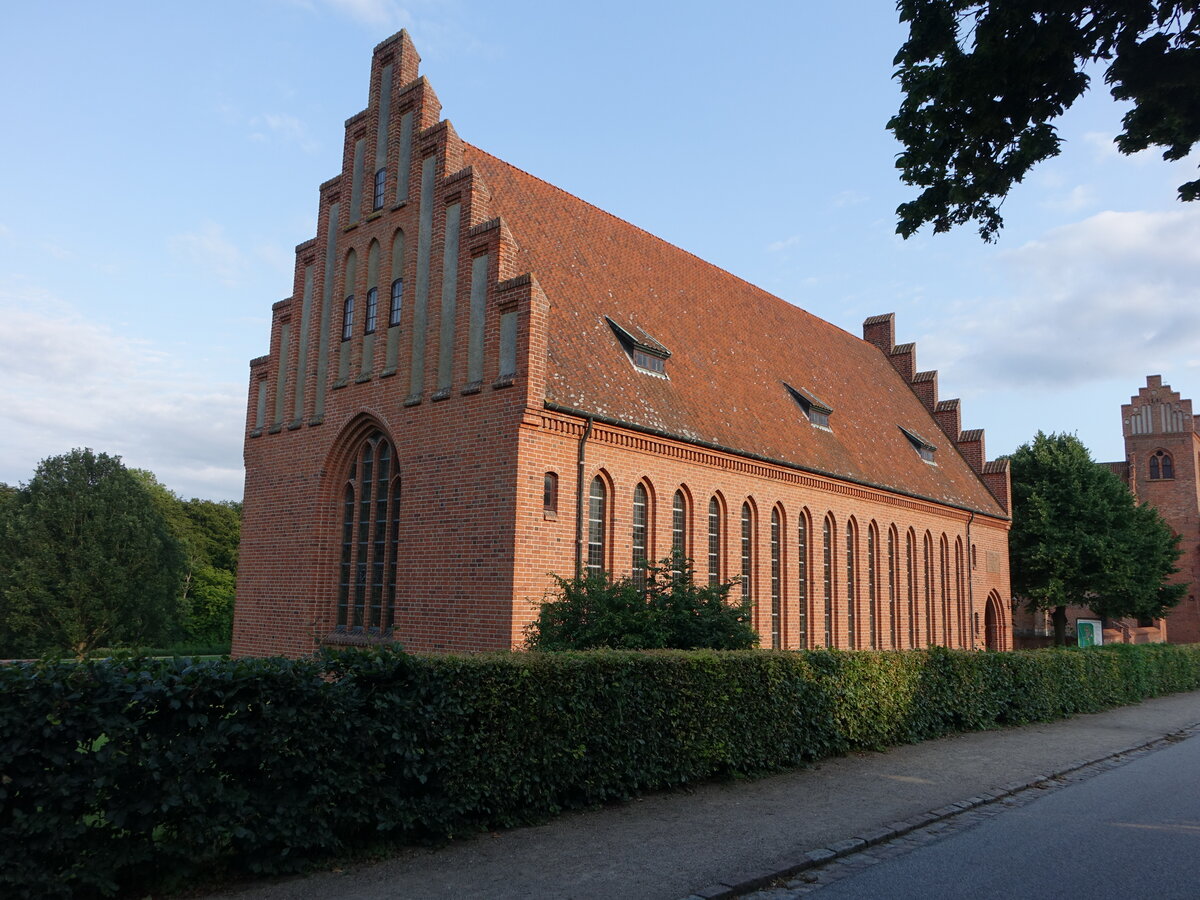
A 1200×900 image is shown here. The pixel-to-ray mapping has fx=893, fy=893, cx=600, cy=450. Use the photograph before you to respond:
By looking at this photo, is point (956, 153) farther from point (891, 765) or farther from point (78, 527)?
point (78, 527)

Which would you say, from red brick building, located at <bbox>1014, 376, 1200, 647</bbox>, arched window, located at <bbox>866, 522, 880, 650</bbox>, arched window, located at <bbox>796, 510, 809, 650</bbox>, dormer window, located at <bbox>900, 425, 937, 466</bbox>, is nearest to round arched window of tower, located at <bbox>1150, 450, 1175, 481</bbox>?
red brick building, located at <bbox>1014, 376, 1200, 647</bbox>

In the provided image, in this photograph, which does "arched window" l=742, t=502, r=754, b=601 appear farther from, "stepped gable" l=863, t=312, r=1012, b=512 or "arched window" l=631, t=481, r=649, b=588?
"stepped gable" l=863, t=312, r=1012, b=512

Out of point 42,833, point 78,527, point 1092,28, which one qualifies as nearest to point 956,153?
point 1092,28

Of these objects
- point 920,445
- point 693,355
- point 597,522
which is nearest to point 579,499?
point 597,522

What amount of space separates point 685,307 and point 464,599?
11.5 meters

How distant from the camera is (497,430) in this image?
15.1 metres

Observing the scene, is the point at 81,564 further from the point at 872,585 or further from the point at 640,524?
the point at 872,585

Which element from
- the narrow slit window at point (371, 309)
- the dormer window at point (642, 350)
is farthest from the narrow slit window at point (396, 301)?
the dormer window at point (642, 350)

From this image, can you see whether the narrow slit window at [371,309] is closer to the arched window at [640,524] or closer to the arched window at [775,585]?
the arched window at [640,524]

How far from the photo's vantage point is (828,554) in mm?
23438

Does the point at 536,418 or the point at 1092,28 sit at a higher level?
the point at 1092,28

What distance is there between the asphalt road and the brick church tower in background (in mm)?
48264

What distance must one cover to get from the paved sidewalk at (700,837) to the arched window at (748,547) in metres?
7.56

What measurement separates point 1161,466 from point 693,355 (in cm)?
4548
